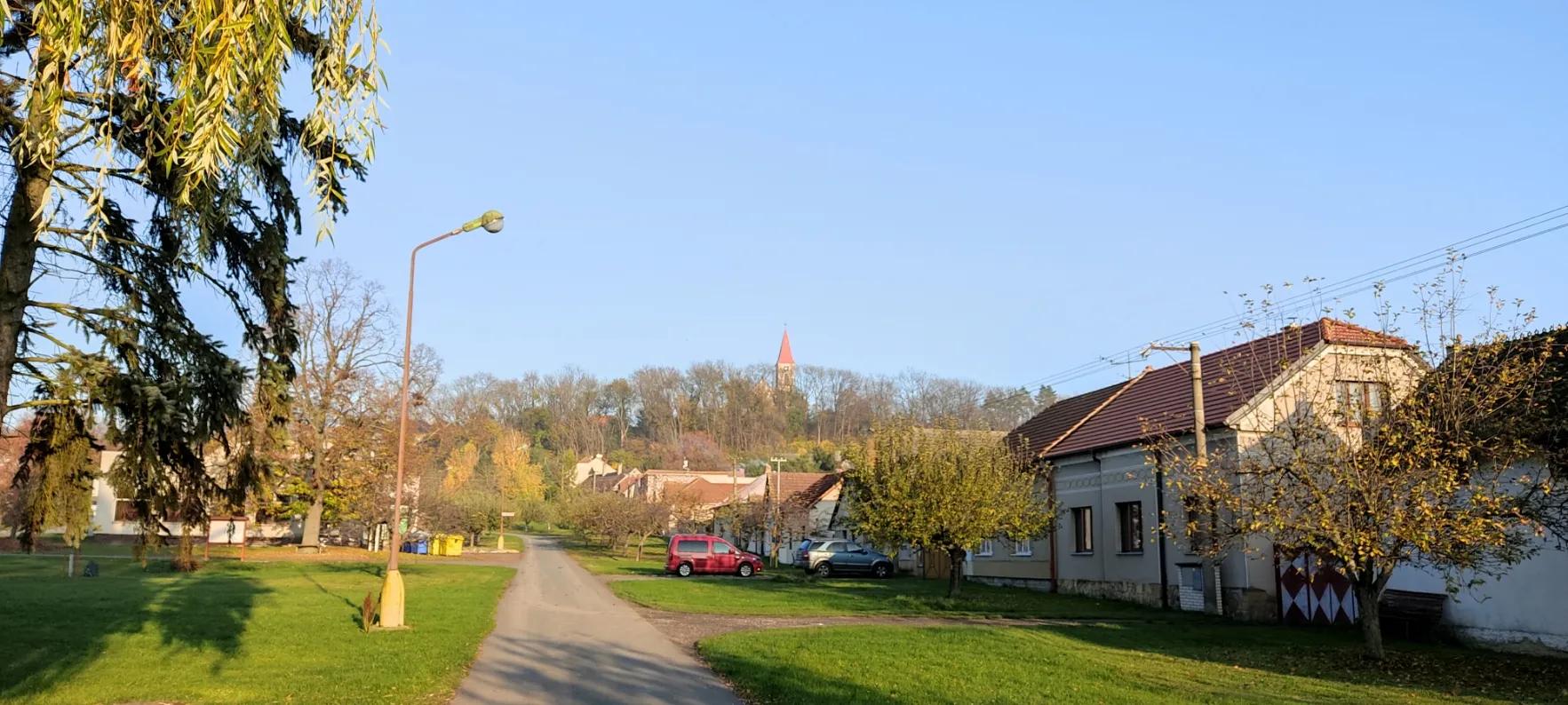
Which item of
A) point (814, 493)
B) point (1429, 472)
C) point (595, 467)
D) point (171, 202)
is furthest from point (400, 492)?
point (595, 467)

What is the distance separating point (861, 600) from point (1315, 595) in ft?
35.8

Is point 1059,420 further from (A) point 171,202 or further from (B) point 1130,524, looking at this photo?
(A) point 171,202

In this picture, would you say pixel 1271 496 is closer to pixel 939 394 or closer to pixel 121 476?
pixel 121 476

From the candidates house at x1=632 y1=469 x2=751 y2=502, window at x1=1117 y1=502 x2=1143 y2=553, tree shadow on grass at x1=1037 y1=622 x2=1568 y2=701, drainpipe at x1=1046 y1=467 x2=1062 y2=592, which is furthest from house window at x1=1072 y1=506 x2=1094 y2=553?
house at x1=632 y1=469 x2=751 y2=502

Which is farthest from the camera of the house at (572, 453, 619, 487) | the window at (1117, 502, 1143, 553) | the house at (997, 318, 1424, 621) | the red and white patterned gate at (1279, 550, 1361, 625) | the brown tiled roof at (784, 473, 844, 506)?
the house at (572, 453, 619, 487)

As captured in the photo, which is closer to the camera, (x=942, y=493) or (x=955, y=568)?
(x=942, y=493)

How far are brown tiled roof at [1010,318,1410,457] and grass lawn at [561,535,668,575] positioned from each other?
17315 millimetres

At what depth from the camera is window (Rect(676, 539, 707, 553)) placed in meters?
42.2

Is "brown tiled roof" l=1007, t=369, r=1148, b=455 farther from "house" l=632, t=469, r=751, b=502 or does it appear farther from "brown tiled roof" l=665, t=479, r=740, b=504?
"house" l=632, t=469, r=751, b=502

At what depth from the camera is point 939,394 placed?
317 feet

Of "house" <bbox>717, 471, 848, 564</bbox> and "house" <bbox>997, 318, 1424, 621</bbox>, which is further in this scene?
"house" <bbox>717, 471, 848, 564</bbox>

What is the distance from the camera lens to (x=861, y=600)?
2762cm

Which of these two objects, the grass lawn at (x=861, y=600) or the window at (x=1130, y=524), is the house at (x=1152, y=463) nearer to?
the window at (x=1130, y=524)

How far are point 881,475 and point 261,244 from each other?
66.7 ft
